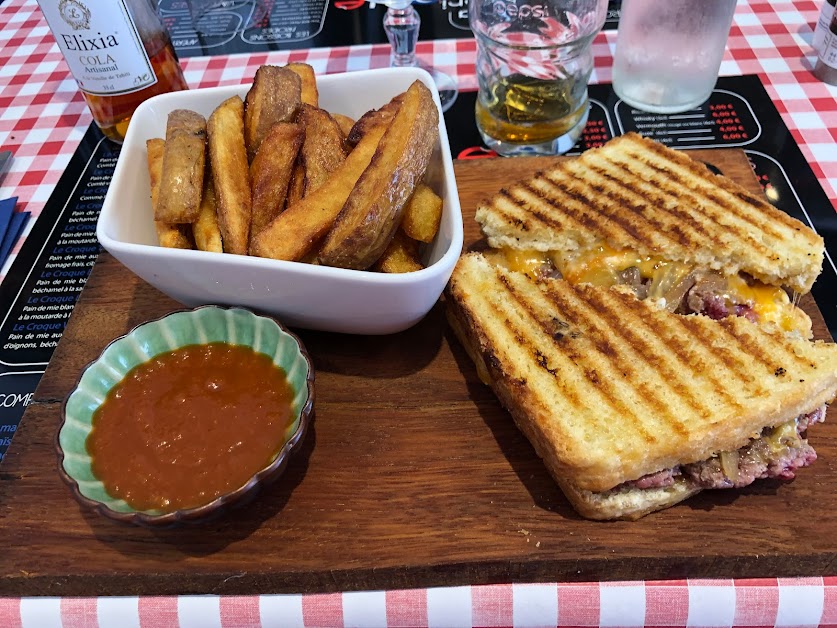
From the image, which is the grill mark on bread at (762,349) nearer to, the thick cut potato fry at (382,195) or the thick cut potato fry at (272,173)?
the thick cut potato fry at (382,195)

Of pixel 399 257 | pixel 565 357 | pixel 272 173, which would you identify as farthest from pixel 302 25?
pixel 565 357

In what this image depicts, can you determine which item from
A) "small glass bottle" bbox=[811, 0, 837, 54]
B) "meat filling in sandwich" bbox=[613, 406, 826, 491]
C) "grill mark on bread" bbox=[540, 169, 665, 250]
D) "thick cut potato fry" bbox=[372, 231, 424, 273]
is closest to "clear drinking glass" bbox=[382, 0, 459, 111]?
"grill mark on bread" bbox=[540, 169, 665, 250]

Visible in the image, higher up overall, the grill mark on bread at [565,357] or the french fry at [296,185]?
the french fry at [296,185]

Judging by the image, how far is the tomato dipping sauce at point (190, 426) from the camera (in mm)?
Answer: 1446

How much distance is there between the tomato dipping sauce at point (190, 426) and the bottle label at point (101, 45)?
4.87 ft

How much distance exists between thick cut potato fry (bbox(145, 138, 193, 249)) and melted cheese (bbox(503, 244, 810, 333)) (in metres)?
1.03

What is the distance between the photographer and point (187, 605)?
1.53m

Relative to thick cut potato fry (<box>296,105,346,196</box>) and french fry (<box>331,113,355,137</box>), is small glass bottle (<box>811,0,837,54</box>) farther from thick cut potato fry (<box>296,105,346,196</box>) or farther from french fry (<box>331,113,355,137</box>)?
thick cut potato fry (<box>296,105,346,196</box>)

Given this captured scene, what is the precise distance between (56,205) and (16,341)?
780 mm

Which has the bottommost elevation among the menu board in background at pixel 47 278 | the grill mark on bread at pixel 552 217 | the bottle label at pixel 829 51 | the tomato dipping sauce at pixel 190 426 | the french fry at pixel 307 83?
the bottle label at pixel 829 51

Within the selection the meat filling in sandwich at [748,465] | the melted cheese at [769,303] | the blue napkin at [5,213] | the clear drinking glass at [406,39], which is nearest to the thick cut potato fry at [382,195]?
the meat filling in sandwich at [748,465]

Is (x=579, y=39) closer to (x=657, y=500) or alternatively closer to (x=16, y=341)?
(x=657, y=500)

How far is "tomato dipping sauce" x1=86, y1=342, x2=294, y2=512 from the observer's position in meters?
1.45

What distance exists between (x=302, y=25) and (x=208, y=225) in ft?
8.04
